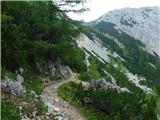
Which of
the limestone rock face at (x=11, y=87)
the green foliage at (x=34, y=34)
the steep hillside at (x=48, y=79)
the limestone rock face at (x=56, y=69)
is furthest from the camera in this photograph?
the limestone rock face at (x=56, y=69)

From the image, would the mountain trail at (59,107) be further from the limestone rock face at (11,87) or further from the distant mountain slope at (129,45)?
the distant mountain slope at (129,45)

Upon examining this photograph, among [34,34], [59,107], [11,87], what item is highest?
[11,87]

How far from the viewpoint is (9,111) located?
18172 millimetres

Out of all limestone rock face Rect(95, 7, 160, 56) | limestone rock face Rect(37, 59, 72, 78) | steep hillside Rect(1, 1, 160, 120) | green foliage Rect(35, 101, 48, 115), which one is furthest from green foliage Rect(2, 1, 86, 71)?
limestone rock face Rect(95, 7, 160, 56)

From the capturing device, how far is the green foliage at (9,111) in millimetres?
17344

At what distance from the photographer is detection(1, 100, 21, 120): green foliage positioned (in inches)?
683

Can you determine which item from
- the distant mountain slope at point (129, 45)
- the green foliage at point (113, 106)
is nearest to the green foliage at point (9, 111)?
the green foliage at point (113, 106)

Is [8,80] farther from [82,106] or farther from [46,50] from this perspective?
[46,50]

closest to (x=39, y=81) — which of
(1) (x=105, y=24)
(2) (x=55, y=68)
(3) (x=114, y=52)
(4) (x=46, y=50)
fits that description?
(4) (x=46, y=50)

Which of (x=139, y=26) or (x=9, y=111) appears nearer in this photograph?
(x=9, y=111)

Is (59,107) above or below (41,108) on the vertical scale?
below

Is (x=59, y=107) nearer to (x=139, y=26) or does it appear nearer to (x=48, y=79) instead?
(x=48, y=79)

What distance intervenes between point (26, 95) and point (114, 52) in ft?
333

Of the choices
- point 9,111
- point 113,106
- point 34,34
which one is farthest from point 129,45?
point 9,111
